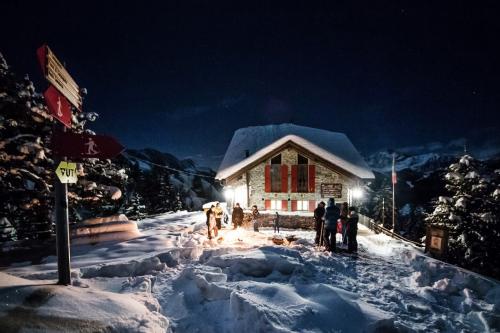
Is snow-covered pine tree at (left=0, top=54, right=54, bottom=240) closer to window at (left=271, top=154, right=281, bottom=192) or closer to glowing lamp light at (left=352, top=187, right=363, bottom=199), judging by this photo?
window at (left=271, top=154, right=281, bottom=192)

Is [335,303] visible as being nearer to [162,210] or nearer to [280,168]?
[280,168]

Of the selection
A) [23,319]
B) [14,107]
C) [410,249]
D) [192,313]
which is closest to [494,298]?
[410,249]

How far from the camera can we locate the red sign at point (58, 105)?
439 cm

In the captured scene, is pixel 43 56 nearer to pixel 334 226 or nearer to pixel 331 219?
pixel 331 219

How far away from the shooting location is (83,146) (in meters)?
4.76

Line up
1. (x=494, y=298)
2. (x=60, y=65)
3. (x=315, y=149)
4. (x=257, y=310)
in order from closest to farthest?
(x=257, y=310), (x=60, y=65), (x=494, y=298), (x=315, y=149)

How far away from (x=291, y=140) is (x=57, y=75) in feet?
53.0

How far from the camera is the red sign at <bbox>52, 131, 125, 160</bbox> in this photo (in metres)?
Answer: 4.73

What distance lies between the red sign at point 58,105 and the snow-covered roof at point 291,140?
49.6 feet

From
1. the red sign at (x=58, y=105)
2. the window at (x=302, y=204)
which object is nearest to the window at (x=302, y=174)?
the window at (x=302, y=204)

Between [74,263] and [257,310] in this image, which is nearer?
[257,310]

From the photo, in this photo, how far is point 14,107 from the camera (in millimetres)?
11852

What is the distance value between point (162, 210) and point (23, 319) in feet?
116

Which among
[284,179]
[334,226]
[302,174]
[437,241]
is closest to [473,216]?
[437,241]
